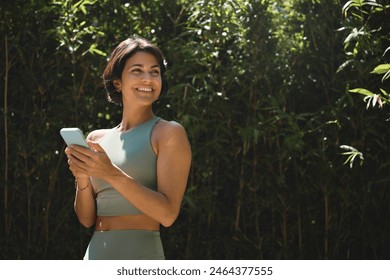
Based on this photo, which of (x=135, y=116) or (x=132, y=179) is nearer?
(x=132, y=179)

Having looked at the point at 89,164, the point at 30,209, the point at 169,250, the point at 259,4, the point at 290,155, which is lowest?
the point at 169,250

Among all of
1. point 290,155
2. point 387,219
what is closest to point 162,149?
point 290,155

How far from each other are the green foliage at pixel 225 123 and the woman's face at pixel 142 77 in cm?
172

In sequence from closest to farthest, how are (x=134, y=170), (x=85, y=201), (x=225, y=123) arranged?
(x=134, y=170) < (x=85, y=201) < (x=225, y=123)

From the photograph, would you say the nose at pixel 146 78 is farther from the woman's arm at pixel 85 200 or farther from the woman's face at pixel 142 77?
the woman's arm at pixel 85 200

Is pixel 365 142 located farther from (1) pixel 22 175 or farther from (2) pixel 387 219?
(1) pixel 22 175

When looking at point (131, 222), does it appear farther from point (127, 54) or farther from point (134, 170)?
point (127, 54)

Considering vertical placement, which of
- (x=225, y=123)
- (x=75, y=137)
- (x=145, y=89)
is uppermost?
(x=145, y=89)

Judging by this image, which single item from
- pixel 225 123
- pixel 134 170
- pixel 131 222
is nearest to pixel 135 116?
pixel 134 170

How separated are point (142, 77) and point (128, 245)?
46 centimetres

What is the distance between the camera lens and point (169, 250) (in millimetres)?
3643

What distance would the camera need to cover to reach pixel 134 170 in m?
1.65

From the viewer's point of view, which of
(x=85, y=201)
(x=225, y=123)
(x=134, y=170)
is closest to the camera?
(x=134, y=170)

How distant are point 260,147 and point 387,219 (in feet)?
2.75
